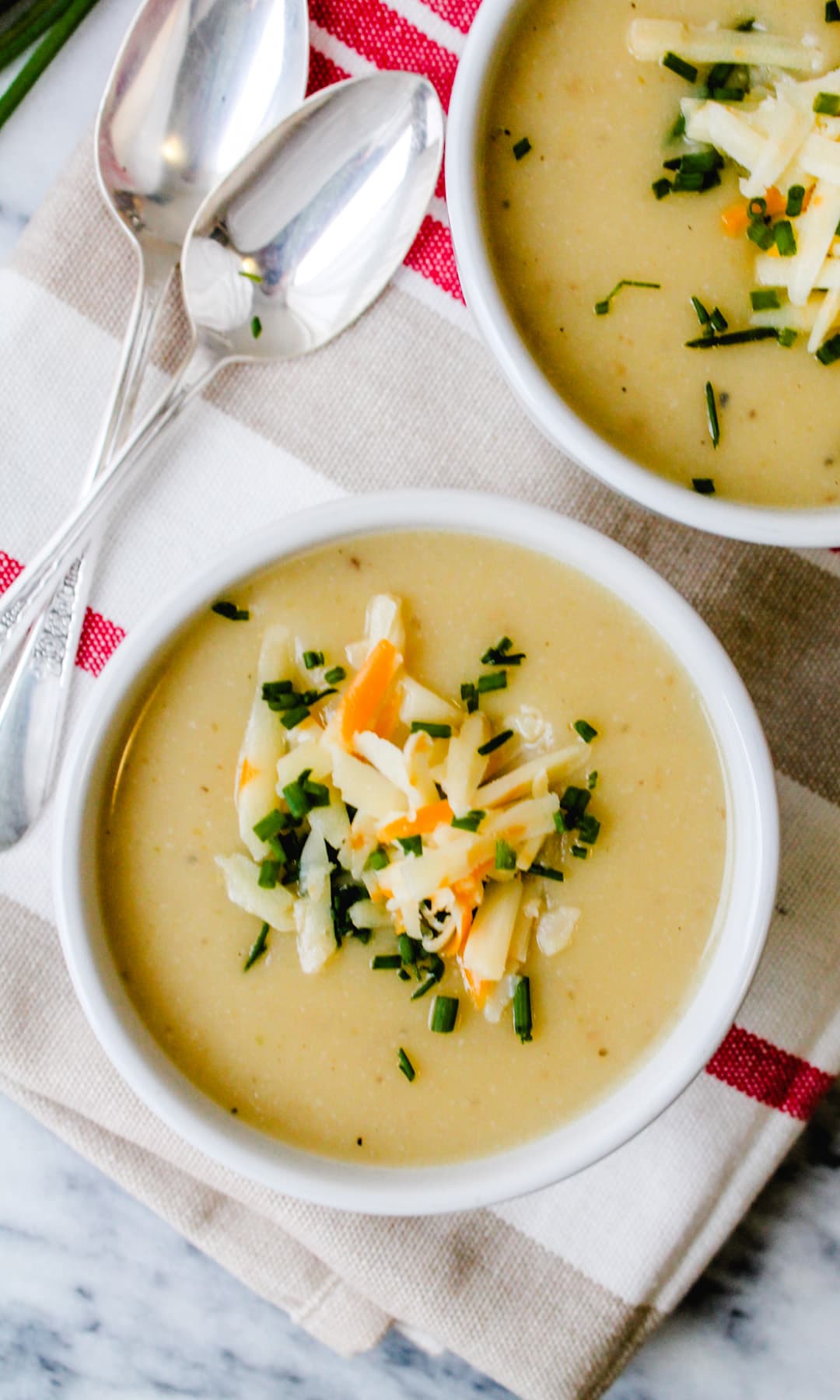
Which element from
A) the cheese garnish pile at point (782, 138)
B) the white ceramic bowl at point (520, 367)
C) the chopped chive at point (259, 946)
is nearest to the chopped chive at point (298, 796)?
the chopped chive at point (259, 946)

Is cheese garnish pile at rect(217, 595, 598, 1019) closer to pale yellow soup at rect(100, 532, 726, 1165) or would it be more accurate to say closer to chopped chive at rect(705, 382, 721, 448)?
pale yellow soup at rect(100, 532, 726, 1165)

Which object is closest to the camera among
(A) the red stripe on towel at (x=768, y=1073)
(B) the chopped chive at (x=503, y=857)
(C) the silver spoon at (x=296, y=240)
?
(B) the chopped chive at (x=503, y=857)

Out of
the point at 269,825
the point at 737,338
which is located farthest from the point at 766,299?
the point at 269,825

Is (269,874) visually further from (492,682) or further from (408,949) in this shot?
(492,682)

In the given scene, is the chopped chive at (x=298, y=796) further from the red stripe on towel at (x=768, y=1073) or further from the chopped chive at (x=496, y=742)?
the red stripe on towel at (x=768, y=1073)

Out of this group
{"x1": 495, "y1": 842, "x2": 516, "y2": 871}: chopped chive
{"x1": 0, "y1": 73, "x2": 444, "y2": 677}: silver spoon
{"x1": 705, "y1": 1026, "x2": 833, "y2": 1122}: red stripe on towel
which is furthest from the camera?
{"x1": 705, "y1": 1026, "x2": 833, "y2": 1122}: red stripe on towel

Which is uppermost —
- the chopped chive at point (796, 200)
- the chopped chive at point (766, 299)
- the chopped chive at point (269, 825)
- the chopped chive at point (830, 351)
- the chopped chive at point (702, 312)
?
the chopped chive at point (796, 200)

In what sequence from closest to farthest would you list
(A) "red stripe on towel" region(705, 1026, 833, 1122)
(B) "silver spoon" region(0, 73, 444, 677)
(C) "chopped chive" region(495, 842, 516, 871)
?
(C) "chopped chive" region(495, 842, 516, 871), (B) "silver spoon" region(0, 73, 444, 677), (A) "red stripe on towel" region(705, 1026, 833, 1122)

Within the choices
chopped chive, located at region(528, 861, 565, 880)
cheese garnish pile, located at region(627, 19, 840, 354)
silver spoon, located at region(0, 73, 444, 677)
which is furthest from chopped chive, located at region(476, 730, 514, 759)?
silver spoon, located at region(0, 73, 444, 677)

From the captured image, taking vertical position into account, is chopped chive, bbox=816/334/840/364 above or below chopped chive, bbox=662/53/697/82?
below

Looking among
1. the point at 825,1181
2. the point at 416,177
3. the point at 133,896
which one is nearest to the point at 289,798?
the point at 133,896
